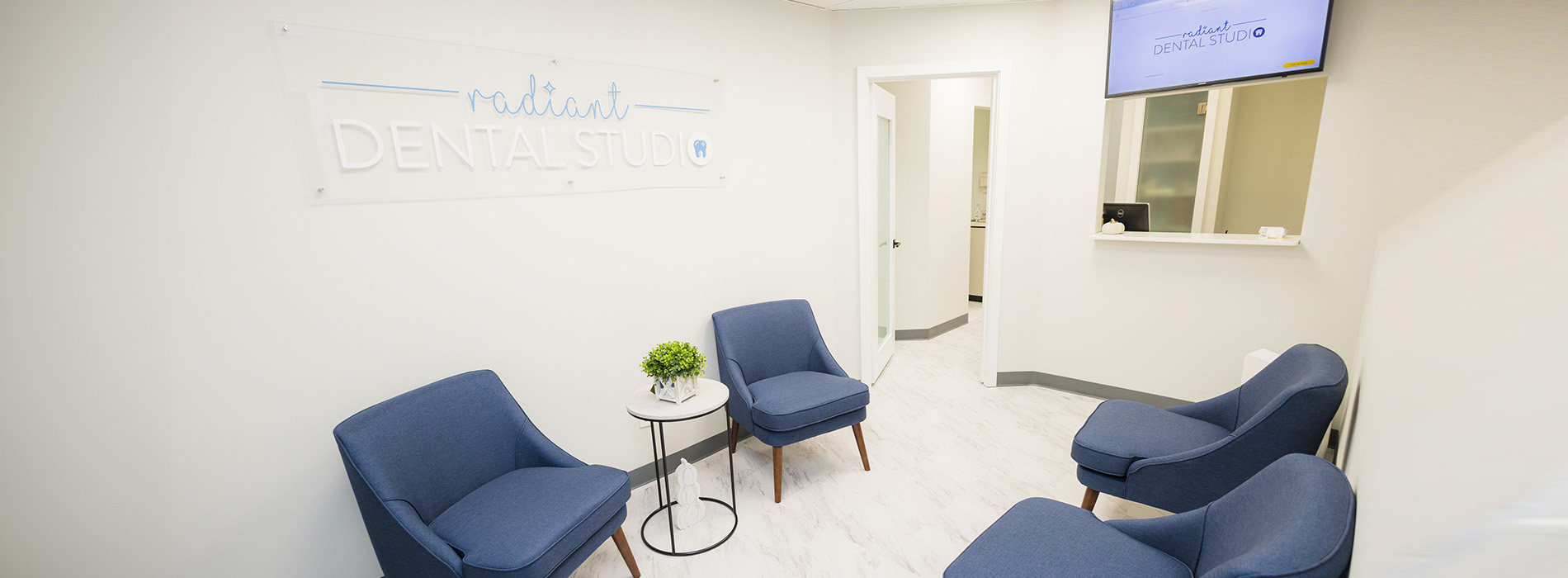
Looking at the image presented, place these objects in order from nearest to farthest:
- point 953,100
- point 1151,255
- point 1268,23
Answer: point 1268,23 → point 1151,255 → point 953,100

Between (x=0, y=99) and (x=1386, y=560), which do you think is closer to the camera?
(x=1386, y=560)

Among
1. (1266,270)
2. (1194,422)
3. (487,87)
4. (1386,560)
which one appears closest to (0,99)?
(487,87)

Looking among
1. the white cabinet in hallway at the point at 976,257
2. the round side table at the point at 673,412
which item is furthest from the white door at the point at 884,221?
the white cabinet in hallway at the point at 976,257

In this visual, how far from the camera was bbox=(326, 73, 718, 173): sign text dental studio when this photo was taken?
76.5 inches

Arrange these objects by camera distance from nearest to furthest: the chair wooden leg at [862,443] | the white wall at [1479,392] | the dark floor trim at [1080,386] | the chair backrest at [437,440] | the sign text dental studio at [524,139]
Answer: the white wall at [1479,392], the chair backrest at [437,440], the sign text dental studio at [524,139], the chair wooden leg at [862,443], the dark floor trim at [1080,386]

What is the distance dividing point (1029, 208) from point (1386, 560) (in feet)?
10.1

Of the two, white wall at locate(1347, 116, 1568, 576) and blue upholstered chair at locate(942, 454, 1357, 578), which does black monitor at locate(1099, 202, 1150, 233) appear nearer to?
blue upholstered chair at locate(942, 454, 1357, 578)

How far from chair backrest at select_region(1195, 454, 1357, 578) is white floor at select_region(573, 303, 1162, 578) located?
3.39 feet

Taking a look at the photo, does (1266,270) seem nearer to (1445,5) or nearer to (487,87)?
(1445,5)

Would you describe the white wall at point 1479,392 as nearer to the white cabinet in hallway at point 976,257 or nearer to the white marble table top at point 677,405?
the white marble table top at point 677,405

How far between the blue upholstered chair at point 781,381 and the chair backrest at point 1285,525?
1.51 meters

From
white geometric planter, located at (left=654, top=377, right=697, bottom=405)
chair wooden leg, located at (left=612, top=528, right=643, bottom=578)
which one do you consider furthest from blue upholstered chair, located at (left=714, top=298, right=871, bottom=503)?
chair wooden leg, located at (left=612, top=528, right=643, bottom=578)

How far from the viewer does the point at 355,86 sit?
188cm

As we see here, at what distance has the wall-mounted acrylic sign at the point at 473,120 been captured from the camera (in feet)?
6.02
